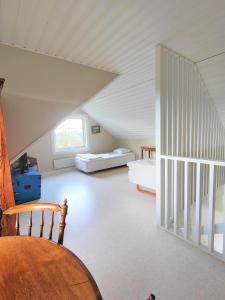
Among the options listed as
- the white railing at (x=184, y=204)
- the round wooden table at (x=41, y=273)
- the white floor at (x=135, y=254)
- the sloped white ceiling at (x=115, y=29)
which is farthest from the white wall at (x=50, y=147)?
the round wooden table at (x=41, y=273)

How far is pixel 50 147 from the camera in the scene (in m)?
5.23

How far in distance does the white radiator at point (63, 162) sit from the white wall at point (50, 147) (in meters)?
0.11

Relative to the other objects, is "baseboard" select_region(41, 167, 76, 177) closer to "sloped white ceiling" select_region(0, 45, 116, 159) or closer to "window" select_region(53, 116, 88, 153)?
"window" select_region(53, 116, 88, 153)

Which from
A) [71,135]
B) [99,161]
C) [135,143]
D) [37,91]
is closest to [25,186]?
[37,91]

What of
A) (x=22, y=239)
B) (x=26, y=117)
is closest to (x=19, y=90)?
(x=26, y=117)

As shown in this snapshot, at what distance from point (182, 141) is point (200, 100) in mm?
793

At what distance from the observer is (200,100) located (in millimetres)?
2738

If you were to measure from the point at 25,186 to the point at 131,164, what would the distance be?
1925 millimetres

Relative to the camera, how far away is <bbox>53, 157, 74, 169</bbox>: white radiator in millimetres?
5312

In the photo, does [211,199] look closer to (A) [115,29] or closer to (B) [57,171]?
(A) [115,29]

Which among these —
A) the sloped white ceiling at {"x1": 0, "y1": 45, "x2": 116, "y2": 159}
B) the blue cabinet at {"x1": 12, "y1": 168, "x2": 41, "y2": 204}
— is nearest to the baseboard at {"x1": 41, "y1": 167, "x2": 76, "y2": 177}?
A: the blue cabinet at {"x1": 12, "y1": 168, "x2": 41, "y2": 204}

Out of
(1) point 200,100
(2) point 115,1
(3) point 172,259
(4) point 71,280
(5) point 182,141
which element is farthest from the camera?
(1) point 200,100

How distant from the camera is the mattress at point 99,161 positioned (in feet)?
16.2

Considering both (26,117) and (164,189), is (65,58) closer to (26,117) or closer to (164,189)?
(26,117)
